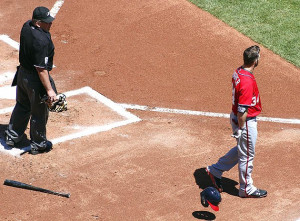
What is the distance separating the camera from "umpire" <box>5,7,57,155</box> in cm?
830

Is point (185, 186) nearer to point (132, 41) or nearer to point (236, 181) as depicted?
point (236, 181)

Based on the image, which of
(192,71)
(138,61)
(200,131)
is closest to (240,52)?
(192,71)

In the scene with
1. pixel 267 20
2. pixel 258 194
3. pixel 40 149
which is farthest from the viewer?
pixel 267 20

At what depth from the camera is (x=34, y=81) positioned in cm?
852

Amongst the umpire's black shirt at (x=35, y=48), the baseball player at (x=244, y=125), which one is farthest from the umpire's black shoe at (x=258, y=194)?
the umpire's black shirt at (x=35, y=48)

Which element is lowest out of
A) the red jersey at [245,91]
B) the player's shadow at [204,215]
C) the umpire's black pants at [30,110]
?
the player's shadow at [204,215]

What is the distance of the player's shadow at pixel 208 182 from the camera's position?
8.32 metres

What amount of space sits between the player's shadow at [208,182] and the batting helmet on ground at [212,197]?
71 centimetres

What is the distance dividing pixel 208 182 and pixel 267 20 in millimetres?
6181

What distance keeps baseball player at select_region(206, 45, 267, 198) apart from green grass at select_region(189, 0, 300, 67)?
455 cm

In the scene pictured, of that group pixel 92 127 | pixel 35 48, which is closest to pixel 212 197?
pixel 92 127

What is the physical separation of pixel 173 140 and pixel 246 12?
17.8 ft

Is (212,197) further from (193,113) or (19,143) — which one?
(19,143)

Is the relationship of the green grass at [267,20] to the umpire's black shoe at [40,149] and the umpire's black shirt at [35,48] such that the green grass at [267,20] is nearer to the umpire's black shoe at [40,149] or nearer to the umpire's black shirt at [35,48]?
the umpire's black shoe at [40,149]
